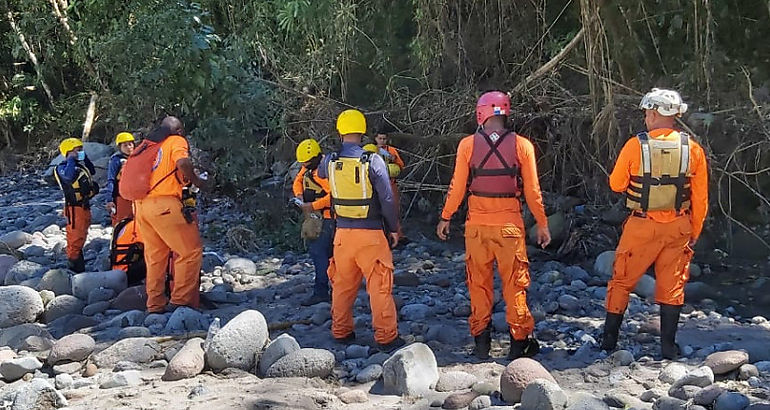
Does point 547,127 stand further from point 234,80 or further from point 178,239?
point 178,239

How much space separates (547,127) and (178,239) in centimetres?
504

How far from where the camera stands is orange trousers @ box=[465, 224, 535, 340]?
17.5ft

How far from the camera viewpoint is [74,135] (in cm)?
1936

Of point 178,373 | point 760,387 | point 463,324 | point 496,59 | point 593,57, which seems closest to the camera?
point 760,387

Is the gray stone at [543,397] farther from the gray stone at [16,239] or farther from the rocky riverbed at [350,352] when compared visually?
the gray stone at [16,239]

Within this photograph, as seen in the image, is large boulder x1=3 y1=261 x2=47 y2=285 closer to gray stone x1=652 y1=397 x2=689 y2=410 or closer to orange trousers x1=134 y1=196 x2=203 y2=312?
orange trousers x1=134 y1=196 x2=203 y2=312

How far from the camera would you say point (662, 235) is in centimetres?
525

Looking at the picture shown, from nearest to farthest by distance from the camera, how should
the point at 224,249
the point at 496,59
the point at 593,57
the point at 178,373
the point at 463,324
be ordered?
the point at 178,373 → the point at 463,324 → the point at 593,57 → the point at 496,59 → the point at 224,249

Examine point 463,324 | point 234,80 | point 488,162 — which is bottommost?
point 463,324

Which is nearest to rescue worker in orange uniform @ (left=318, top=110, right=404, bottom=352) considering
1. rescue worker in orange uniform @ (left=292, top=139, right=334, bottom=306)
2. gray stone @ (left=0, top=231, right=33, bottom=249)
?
rescue worker in orange uniform @ (left=292, top=139, right=334, bottom=306)

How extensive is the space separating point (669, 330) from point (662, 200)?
90 cm

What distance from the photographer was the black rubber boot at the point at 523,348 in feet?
18.1

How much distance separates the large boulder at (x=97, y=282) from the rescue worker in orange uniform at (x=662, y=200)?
474 cm

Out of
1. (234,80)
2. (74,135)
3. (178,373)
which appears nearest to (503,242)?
(178,373)
